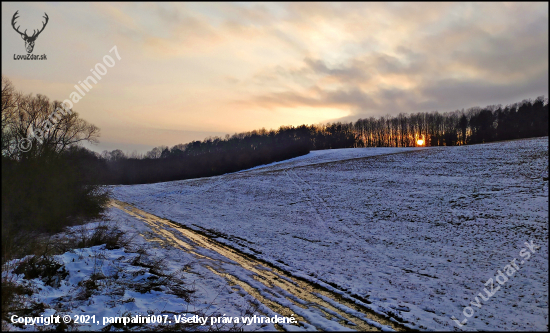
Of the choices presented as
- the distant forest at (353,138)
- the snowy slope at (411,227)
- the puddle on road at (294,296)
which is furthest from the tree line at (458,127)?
the puddle on road at (294,296)

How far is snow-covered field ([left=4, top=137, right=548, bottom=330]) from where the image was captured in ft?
28.8

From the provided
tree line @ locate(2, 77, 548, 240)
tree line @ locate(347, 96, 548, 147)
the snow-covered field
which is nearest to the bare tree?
tree line @ locate(2, 77, 548, 240)

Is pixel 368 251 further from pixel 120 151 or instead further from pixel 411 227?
pixel 120 151

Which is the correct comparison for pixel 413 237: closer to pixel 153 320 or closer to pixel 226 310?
pixel 226 310

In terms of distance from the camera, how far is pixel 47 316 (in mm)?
6578

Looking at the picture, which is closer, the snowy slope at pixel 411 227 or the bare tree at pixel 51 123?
the snowy slope at pixel 411 227

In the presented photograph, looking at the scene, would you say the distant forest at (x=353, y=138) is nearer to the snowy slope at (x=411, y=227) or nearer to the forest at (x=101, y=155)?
the forest at (x=101, y=155)

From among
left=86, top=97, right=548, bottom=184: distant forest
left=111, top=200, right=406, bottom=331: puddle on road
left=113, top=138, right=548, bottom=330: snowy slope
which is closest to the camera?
left=111, top=200, right=406, bottom=331: puddle on road

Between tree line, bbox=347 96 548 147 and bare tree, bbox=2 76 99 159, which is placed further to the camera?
tree line, bbox=347 96 548 147

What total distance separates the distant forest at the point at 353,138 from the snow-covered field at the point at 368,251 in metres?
15.6

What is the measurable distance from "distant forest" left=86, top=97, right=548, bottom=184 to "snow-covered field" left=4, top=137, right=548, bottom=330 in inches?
616

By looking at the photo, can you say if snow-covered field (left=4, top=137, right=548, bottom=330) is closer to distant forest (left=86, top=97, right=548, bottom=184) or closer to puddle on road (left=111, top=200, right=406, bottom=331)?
puddle on road (left=111, top=200, right=406, bottom=331)

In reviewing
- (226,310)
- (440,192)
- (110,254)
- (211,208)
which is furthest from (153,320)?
(440,192)

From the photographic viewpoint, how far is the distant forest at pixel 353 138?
2985 inches
